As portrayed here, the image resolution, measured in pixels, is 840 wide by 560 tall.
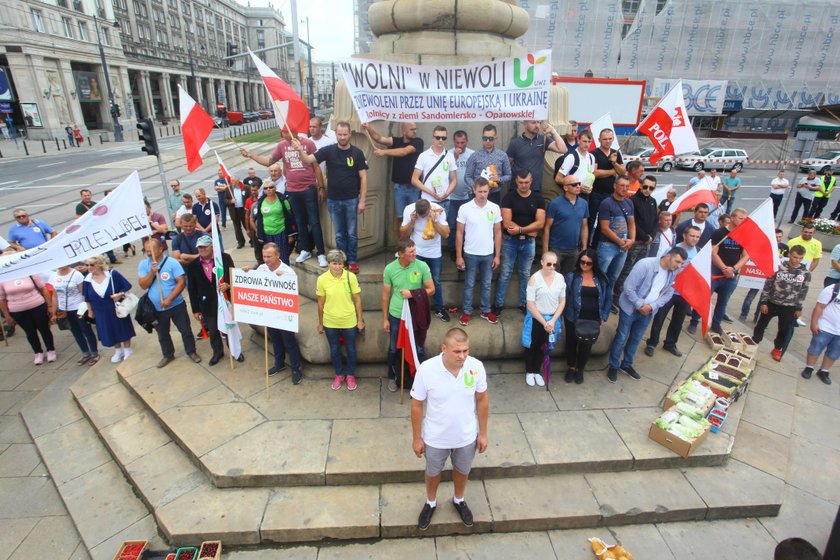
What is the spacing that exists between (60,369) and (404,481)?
572 centimetres

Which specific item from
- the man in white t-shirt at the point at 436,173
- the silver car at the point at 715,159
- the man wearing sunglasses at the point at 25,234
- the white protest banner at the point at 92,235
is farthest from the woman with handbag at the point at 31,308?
the silver car at the point at 715,159

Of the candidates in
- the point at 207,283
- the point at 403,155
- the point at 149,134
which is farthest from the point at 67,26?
the point at 403,155

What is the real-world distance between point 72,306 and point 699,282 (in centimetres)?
835

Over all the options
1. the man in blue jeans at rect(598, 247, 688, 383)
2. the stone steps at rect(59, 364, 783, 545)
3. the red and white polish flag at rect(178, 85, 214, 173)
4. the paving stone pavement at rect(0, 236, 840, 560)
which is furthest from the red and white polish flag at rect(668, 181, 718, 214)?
the red and white polish flag at rect(178, 85, 214, 173)

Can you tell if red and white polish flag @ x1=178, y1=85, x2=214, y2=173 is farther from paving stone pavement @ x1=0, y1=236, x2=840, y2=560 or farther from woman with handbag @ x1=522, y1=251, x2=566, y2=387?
woman with handbag @ x1=522, y1=251, x2=566, y2=387

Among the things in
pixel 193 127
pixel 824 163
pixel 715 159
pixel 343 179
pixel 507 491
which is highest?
pixel 193 127

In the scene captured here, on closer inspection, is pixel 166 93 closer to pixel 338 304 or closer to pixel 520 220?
pixel 338 304

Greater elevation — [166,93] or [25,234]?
[166,93]

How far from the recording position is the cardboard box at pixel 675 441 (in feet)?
14.8

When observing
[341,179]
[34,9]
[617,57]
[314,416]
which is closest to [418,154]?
[341,179]

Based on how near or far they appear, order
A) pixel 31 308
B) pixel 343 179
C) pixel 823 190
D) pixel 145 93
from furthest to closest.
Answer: pixel 145 93
pixel 823 190
pixel 31 308
pixel 343 179

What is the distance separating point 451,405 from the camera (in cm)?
339

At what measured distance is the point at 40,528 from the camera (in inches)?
165

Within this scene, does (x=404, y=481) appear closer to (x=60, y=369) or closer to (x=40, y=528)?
(x=40, y=528)
